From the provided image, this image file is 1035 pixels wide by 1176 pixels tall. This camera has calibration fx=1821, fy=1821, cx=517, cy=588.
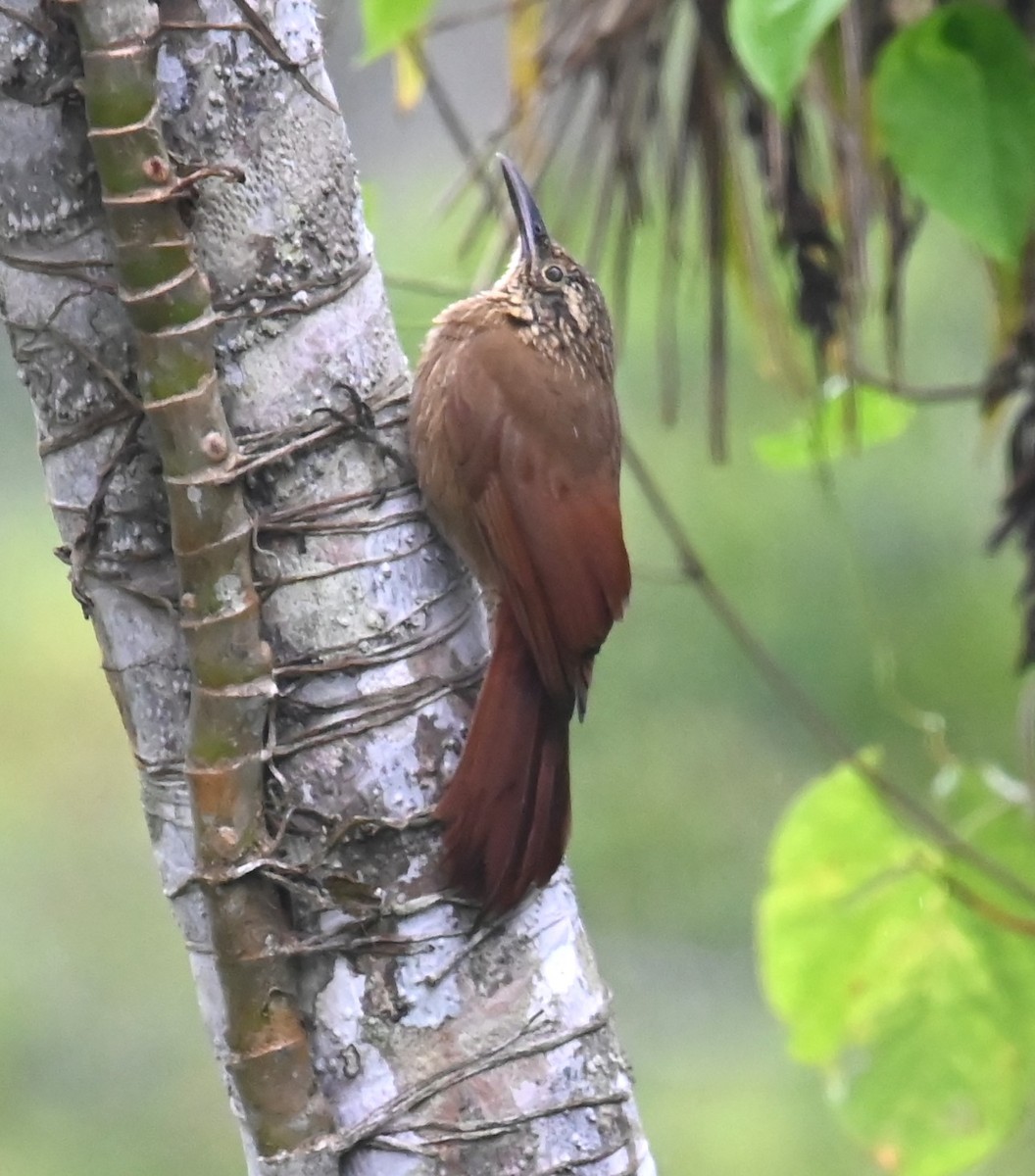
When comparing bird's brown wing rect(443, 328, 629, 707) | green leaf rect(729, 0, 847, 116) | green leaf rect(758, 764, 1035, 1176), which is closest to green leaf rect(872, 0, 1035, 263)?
green leaf rect(729, 0, 847, 116)

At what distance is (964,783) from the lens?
2.76 meters

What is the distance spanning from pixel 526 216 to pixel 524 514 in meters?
0.52

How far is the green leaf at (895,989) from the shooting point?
254 cm

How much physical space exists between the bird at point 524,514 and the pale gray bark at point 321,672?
0.06 m

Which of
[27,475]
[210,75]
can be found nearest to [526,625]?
[210,75]

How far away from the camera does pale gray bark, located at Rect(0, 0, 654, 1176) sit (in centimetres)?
169

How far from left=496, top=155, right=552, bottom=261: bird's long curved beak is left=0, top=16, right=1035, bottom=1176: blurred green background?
2.51 m

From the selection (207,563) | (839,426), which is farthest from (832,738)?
(207,563)

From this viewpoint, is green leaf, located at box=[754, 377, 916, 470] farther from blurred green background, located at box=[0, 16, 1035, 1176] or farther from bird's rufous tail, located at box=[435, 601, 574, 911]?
blurred green background, located at box=[0, 16, 1035, 1176]

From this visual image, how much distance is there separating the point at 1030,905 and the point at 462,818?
121cm

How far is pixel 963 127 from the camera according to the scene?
198 centimetres

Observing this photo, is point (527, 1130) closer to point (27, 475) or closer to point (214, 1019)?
point (214, 1019)

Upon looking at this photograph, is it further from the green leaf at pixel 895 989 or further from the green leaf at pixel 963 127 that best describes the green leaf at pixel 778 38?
the green leaf at pixel 895 989

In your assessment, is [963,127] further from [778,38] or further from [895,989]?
[895,989]
